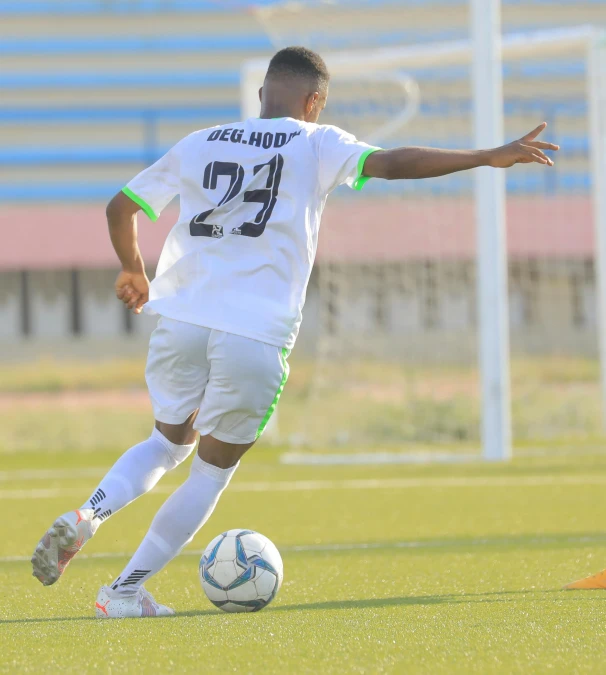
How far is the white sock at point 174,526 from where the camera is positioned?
3.39 metres

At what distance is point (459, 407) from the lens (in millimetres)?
11391

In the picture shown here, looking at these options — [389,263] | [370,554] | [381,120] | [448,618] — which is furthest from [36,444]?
[448,618]

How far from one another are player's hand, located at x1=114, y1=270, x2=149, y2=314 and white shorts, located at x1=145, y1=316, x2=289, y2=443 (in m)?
0.24

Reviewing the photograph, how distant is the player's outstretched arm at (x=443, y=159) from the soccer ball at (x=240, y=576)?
1.19 metres

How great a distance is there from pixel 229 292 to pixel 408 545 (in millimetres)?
2094

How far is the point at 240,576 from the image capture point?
11.4 ft

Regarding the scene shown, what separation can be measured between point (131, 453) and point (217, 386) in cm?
36

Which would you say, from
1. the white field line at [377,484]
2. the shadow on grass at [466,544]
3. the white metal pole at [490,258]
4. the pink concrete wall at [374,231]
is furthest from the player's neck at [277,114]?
the pink concrete wall at [374,231]

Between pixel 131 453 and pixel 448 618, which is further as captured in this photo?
pixel 131 453

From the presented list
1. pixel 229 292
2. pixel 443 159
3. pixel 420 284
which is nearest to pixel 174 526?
pixel 229 292

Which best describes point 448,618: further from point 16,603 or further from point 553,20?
point 553,20

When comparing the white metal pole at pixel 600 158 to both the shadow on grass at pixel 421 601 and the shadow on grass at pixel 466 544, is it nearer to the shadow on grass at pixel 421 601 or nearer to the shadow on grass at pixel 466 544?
the shadow on grass at pixel 466 544

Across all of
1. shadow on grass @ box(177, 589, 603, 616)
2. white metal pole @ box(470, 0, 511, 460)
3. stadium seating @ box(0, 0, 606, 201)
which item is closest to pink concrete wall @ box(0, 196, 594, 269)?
white metal pole @ box(470, 0, 511, 460)

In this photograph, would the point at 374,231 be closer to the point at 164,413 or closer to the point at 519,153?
the point at 164,413
